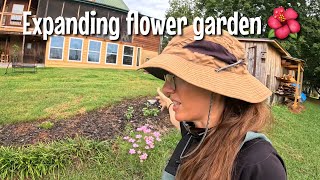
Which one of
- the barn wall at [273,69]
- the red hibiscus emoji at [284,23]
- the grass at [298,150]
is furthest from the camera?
the barn wall at [273,69]

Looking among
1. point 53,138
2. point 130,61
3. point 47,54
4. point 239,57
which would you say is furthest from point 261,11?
point 239,57

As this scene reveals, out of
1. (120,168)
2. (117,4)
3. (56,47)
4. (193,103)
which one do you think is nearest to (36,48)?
(56,47)

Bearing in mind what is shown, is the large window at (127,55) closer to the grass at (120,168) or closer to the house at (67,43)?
the house at (67,43)

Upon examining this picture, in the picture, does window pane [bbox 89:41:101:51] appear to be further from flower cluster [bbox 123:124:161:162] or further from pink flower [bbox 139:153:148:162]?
pink flower [bbox 139:153:148:162]

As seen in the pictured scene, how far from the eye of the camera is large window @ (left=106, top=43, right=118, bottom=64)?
20312mm

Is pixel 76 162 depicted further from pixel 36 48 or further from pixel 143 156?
pixel 36 48

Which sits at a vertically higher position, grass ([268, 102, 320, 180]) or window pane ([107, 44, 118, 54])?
window pane ([107, 44, 118, 54])

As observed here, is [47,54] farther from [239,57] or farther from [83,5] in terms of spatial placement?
[239,57]

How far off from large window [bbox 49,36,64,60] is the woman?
18827 mm

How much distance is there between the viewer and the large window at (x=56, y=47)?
18781mm

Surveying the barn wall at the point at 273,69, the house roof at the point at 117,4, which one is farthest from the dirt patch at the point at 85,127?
the house roof at the point at 117,4

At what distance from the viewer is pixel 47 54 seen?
18.7 m

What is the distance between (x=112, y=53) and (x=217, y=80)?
1985 centimetres

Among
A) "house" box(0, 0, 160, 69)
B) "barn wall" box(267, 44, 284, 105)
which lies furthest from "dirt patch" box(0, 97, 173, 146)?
"house" box(0, 0, 160, 69)
